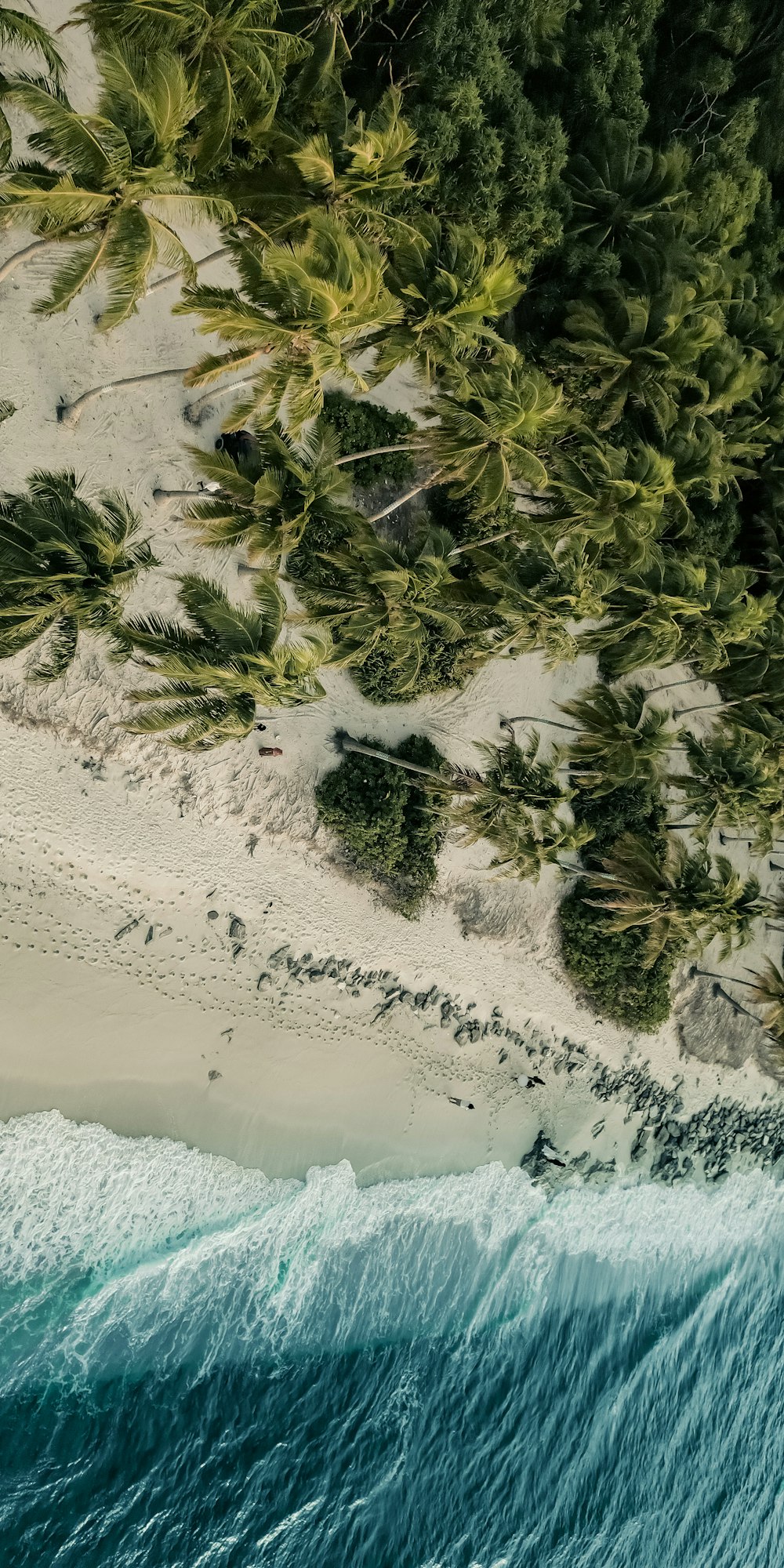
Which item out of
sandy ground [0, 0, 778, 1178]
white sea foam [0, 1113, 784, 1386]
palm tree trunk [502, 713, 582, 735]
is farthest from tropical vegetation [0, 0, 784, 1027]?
white sea foam [0, 1113, 784, 1386]

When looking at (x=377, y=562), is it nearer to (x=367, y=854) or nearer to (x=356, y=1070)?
(x=367, y=854)

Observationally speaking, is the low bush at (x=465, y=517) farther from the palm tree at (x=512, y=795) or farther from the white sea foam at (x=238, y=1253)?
the white sea foam at (x=238, y=1253)

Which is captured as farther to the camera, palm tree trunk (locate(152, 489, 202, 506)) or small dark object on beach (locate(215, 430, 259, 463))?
small dark object on beach (locate(215, 430, 259, 463))

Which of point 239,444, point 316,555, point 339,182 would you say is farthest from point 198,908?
point 339,182

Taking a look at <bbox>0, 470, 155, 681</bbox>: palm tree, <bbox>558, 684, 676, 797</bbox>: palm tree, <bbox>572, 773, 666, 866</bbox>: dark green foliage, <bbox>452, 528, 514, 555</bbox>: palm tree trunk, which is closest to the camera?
<bbox>0, 470, 155, 681</bbox>: palm tree

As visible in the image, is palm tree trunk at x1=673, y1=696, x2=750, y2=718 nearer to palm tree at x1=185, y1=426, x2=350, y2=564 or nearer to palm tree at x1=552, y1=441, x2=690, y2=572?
palm tree at x1=552, y1=441, x2=690, y2=572

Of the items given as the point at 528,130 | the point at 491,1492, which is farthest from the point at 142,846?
the point at 491,1492

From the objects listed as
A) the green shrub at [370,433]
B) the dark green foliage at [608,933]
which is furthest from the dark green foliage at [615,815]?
the green shrub at [370,433]
